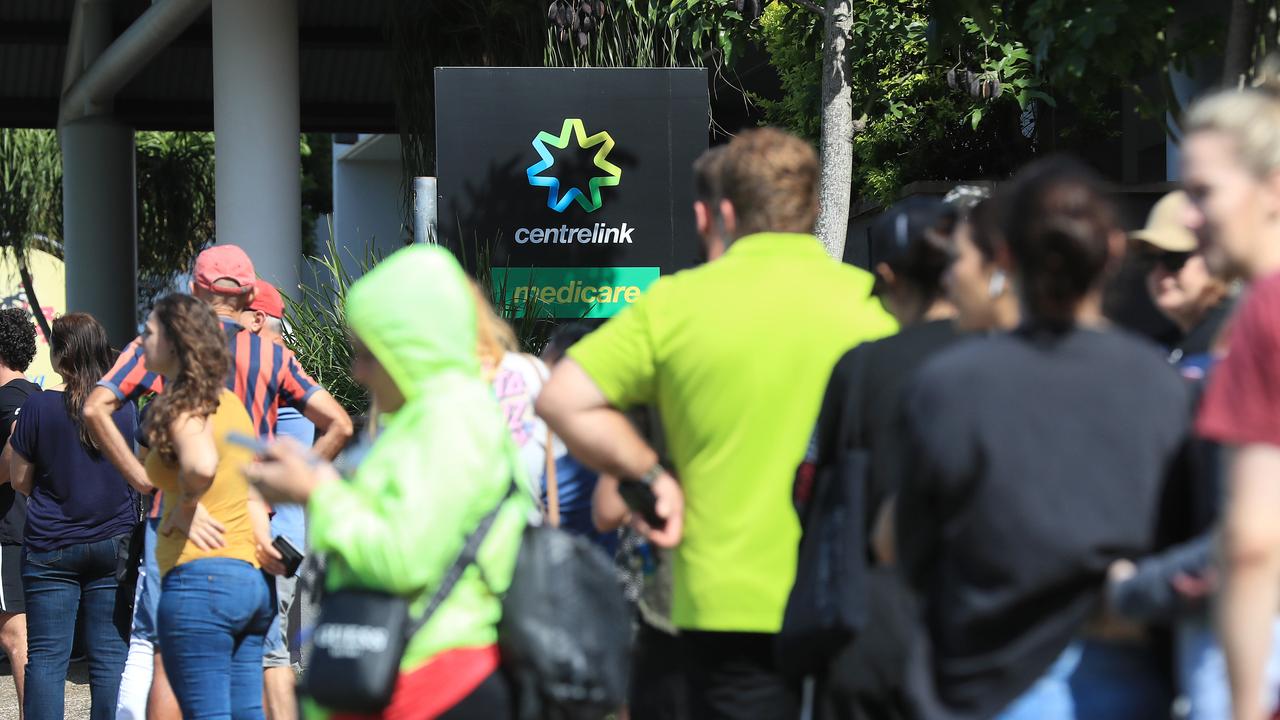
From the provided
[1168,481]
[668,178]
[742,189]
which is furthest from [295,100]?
[1168,481]

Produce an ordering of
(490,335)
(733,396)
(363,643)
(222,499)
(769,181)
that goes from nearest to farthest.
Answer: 1. (363,643)
2. (733,396)
3. (769,181)
4. (490,335)
5. (222,499)

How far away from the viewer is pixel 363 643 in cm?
279

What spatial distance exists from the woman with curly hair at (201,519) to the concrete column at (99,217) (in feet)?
48.0

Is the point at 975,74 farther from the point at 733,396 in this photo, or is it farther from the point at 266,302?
the point at 733,396

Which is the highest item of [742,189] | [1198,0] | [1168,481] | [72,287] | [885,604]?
[1198,0]

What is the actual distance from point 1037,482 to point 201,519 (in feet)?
10.2

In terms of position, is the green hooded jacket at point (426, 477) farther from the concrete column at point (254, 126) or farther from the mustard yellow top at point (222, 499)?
the concrete column at point (254, 126)

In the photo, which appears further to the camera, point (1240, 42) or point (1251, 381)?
point (1240, 42)

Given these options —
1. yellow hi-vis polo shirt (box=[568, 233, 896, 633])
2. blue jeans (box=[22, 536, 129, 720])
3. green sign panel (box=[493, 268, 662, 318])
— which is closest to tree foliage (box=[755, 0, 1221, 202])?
green sign panel (box=[493, 268, 662, 318])

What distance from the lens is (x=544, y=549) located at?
9.65ft

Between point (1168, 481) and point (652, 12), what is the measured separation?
17.5 feet

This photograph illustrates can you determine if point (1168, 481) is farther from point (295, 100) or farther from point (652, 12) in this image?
point (295, 100)

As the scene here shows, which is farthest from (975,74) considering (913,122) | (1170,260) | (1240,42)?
(1170,260)

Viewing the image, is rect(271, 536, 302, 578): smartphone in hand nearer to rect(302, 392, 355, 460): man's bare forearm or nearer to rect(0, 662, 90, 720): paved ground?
rect(302, 392, 355, 460): man's bare forearm
